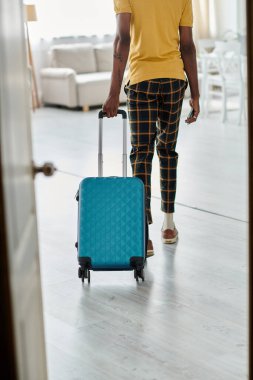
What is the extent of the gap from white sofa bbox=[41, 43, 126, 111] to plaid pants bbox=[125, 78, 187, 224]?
655cm

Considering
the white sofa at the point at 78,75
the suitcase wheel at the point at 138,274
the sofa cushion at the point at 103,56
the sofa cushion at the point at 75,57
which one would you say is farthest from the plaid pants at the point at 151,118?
the sofa cushion at the point at 103,56

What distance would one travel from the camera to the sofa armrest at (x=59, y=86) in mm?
10766

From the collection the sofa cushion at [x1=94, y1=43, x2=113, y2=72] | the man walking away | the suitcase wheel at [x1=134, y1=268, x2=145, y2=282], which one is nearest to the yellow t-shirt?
the man walking away

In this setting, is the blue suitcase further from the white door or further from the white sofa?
the white sofa

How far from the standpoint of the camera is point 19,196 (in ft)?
6.06

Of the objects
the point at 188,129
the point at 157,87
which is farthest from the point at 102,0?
the point at 157,87

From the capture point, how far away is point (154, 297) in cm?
380

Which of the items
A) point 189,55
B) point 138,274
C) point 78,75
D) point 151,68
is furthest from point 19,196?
point 78,75

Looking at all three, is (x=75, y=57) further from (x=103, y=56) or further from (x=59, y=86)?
(x=59, y=86)

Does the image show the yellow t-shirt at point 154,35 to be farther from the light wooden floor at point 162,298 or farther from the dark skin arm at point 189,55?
the light wooden floor at point 162,298

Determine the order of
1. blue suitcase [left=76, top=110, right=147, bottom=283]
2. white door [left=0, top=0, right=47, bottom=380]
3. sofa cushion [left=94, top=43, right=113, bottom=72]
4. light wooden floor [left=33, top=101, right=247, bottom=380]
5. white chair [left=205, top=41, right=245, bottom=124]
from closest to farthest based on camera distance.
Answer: white door [left=0, top=0, right=47, bottom=380]
light wooden floor [left=33, top=101, right=247, bottom=380]
blue suitcase [left=76, top=110, right=147, bottom=283]
white chair [left=205, top=41, right=245, bottom=124]
sofa cushion [left=94, top=43, right=113, bottom=72]

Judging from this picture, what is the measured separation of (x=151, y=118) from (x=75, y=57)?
24.5ft

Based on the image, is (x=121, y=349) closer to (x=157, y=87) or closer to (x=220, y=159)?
(x=157, y=87)

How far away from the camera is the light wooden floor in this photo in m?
3.10
